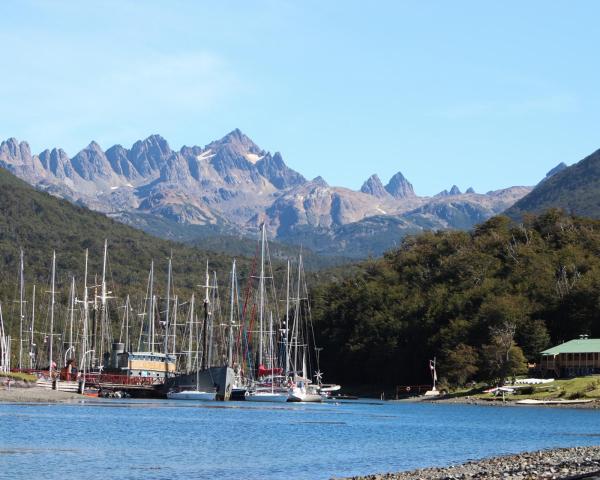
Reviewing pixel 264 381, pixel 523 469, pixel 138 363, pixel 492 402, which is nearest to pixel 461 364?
pixel 492 402

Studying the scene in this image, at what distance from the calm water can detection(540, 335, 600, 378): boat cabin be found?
77.3ft

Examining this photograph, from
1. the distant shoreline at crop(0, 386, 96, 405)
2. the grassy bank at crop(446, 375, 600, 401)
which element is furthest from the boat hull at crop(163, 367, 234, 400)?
the grassy bank at crop(446, 375, 600, 401)

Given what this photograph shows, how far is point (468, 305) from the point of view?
147125mm

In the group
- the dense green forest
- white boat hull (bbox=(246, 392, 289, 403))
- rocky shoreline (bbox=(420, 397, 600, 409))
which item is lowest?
rocky shoreline (bbox=(420, 397, 600, 409))

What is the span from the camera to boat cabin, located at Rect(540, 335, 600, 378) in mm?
127250

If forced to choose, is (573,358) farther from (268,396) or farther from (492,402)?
(268,396)

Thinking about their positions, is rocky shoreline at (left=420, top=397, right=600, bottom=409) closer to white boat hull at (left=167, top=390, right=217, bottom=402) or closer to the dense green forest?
the dense green forest

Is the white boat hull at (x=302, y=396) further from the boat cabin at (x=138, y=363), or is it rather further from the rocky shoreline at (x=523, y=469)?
the rocky shoreline at (x=523, y=469)

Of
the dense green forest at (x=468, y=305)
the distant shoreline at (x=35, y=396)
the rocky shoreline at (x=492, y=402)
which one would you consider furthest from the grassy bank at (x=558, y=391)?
the distant shoreline at (x=35, y=396)

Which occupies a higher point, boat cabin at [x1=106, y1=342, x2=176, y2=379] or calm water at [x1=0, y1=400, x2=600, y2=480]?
boat cabin at [x1=106, y1=342, x2=176, y2=379]

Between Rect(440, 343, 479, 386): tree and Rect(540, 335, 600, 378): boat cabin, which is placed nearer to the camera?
Rect(540, 335, 600, 378): boat cabin

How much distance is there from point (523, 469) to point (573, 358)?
9012cm

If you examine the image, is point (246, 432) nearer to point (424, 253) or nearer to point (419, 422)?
point (419, 422)

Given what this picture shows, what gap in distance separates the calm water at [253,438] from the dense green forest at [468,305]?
30138 mm
